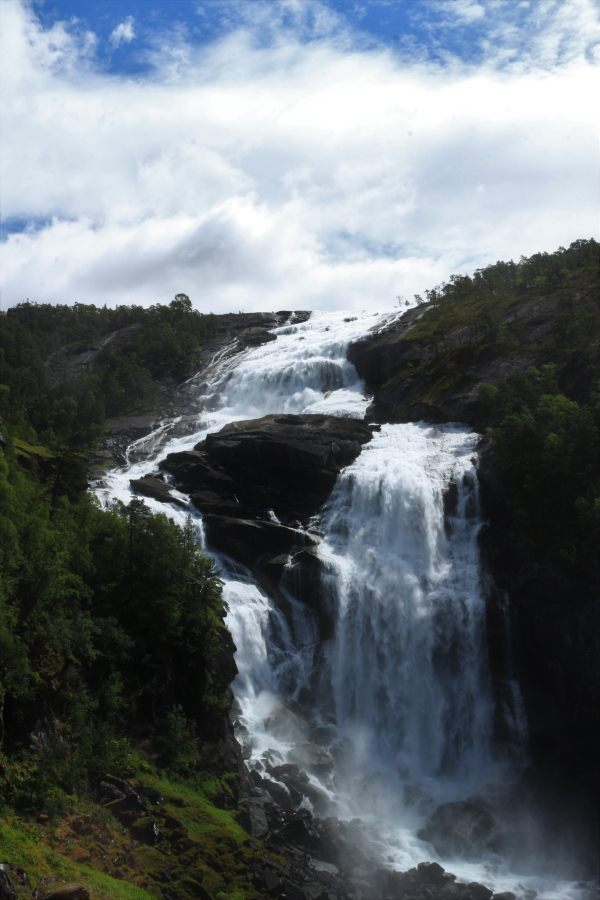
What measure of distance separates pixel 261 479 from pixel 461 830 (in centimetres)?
3009

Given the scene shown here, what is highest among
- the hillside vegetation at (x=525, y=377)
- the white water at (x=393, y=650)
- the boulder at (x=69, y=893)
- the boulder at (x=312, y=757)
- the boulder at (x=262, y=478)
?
the hillside vegetation at (x=525, y=377)

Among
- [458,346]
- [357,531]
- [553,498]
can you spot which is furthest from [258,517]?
[458,346]

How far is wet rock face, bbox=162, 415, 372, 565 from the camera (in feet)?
160

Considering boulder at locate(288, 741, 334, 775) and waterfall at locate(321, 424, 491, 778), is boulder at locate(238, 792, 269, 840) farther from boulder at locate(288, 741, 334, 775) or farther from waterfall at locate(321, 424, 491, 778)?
waterfall at locate(321, 424, 491, 778)

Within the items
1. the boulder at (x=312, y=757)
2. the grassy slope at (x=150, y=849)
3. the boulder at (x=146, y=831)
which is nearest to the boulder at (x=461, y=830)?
the boulder at (x=312, y=757)

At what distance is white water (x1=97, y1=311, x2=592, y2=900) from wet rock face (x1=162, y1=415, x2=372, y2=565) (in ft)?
5.60

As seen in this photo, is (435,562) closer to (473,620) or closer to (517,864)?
(473,620)

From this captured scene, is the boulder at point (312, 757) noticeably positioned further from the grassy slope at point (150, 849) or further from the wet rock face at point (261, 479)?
the wet rock face at point (261, 479)

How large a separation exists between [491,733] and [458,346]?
47623 mm

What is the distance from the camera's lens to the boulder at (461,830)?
109 feet

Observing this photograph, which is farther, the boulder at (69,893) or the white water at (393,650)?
the white water at (393,650)

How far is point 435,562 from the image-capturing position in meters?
46.6

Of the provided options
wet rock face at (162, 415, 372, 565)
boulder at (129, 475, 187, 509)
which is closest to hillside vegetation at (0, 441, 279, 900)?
wet rock face at (162, 415, 372, 565)

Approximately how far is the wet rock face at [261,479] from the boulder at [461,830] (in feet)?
67.6
